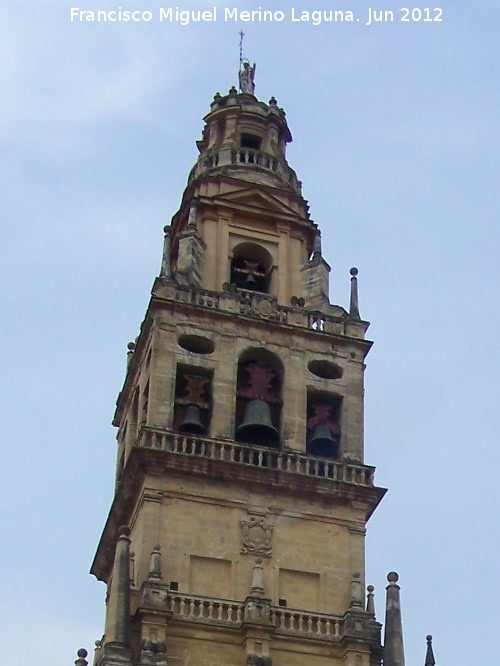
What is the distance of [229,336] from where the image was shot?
124ft

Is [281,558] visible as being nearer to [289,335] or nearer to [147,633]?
[147,633]

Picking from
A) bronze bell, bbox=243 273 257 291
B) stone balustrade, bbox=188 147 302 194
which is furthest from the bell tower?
stone balustrade, bbox=188 147 302 194

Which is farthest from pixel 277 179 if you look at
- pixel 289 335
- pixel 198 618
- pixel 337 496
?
pixel 198 618

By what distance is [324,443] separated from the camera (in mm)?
37375

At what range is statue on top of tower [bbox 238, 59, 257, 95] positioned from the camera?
47022 mm

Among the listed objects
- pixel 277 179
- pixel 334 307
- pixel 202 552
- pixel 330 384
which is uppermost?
pixel 277 179

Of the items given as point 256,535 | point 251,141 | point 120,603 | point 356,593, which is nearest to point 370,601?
point 356,593

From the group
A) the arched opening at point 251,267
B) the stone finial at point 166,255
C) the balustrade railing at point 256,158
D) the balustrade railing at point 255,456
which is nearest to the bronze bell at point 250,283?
the arched opening at point 251,267

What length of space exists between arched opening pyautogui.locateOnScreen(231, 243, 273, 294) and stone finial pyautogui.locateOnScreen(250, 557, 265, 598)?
9.30 m

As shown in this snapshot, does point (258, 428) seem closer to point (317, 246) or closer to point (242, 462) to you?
point (242, 462)

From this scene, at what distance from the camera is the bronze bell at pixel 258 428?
121 feet

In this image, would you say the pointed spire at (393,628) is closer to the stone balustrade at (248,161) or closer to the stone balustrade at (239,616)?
the stone balustrade at (239,616)

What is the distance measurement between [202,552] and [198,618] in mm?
1720

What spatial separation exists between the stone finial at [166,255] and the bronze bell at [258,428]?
4.26 m
